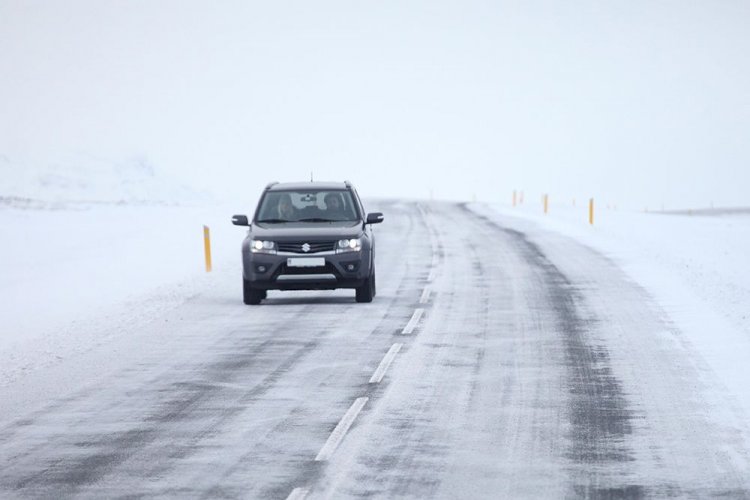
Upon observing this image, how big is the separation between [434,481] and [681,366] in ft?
17.4

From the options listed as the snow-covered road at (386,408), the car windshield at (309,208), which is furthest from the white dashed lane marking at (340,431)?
the car windshield at (309,208)

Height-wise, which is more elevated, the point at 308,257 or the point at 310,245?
the point at 310,245

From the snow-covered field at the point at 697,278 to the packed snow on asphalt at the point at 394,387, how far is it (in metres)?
0.08

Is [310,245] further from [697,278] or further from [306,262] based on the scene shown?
[697,278]

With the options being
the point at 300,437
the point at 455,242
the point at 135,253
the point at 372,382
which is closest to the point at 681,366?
the point at 372,382

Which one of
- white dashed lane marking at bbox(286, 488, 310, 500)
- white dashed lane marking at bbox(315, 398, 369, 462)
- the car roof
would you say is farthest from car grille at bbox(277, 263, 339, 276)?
white dashed lane marking at bbox(286, 488, 310, 500)

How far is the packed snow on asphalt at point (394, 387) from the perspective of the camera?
781cm

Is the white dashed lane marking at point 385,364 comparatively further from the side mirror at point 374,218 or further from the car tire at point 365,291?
the side mirror at point 374,218

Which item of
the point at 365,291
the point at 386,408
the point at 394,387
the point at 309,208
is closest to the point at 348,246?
the point at 365,291

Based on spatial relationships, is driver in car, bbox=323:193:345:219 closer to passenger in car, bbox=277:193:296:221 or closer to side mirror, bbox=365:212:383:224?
passenger in car, bbox=277:193:296:221

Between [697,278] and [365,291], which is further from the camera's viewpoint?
[697,278]

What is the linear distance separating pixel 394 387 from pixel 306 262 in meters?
6.62

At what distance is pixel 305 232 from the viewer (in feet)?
58.3

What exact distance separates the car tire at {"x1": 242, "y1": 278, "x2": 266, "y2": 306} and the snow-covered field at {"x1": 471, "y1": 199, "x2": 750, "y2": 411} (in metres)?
6.00
